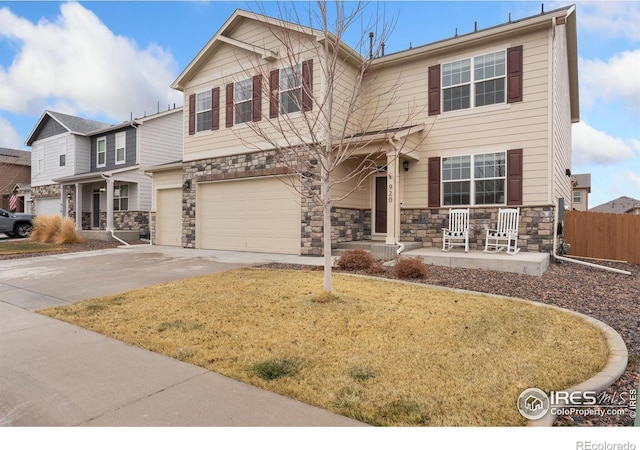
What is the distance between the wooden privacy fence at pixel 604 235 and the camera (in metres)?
10.3

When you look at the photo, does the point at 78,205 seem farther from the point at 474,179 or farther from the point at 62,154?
the point at 474,179

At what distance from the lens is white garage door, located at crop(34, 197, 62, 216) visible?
22234 mm

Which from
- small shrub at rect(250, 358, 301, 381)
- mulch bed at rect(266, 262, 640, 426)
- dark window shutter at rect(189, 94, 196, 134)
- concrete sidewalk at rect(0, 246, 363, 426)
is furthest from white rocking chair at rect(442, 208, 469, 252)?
dark window shutter at rect(189, 94, 196, 134)

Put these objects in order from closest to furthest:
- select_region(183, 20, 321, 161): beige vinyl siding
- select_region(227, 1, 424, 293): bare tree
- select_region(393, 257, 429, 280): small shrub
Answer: select_region(227, 1, 424, 293): bare tree
select_region(393, 257, 429, 280): small shrub
select_region(183, 20, 321, 161): beige vinyl siding

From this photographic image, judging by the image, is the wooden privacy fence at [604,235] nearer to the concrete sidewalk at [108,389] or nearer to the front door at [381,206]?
the front door at [381,206]

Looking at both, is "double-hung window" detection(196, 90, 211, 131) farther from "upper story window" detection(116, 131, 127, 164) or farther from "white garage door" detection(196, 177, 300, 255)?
"upper story window" detection(116, 131, 127, 164)

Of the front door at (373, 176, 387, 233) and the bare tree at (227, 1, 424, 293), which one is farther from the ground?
the bare tree at (227, 1, 424, 293)

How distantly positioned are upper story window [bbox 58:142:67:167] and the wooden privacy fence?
24.5 metres

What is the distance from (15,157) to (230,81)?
28.1 meters

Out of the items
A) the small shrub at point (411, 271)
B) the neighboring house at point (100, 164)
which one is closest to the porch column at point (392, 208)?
the small shrub at point (411, 271)

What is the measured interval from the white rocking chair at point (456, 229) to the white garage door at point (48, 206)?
21963mm

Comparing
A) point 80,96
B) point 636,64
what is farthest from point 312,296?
point 80,96

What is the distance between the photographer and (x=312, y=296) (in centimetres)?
529

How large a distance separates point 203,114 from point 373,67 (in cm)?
616
